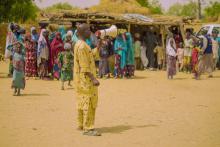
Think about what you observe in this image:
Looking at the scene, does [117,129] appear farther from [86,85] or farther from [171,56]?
[171,56]

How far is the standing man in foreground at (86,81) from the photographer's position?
27.3 ft

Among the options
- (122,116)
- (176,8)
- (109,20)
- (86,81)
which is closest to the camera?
(86,81)

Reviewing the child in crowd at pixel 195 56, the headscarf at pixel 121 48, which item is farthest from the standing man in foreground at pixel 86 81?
the child in crowd at pixel 195 56

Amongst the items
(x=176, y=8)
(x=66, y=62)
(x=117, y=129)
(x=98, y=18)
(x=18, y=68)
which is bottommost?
(x=117, y=129)

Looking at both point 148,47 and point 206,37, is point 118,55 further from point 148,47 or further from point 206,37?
point 148,47

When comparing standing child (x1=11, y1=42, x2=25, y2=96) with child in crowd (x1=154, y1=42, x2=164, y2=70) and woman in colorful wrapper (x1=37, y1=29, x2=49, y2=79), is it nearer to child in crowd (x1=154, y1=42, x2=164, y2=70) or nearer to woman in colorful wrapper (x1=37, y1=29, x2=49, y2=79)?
woman in colorful wrapper (x1=37, y1=29, x2=49, y2=79)

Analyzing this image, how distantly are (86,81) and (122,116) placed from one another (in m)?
1.93

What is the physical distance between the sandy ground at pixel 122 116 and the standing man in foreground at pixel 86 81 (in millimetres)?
250

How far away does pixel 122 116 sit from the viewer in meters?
10.1

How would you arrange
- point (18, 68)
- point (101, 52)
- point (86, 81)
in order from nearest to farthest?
1. point (86, 81)
2. point (18, 68)
3. point (101, 52)

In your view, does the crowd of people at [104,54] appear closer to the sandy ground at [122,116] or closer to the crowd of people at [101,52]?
the crowd of people at [101,52]

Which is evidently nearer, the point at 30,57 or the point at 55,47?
the point at 55,47

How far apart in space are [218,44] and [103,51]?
5324mm

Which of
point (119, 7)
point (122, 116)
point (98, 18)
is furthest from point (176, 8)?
point (122, 116)
